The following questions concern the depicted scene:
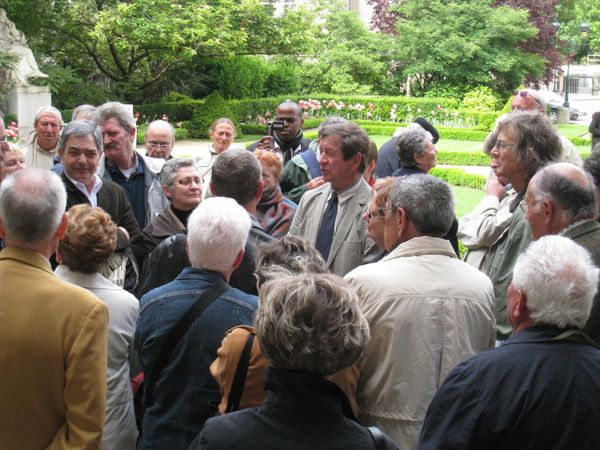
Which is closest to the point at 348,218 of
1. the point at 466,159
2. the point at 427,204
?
the point at 427,204

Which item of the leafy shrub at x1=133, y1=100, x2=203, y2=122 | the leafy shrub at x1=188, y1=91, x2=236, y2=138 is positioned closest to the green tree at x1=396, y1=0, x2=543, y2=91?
the leafy shrub at x1=133, y1=100, x2=203, y2=122

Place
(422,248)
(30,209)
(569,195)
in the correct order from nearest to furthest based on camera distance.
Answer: (30,209), (422,248), (569,195)

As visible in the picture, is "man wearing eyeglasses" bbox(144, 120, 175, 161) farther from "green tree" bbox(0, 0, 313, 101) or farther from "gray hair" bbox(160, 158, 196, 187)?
"green tree" bbox(0, 0, 313, 101)

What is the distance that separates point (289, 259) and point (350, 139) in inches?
73.2

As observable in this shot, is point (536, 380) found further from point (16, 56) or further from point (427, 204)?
point (16, 56)

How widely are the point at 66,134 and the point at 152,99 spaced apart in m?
23.5

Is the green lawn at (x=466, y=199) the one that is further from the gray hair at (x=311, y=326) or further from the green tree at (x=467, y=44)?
the green tree at (x=467, y=44)

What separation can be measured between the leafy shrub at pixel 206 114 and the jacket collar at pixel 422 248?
A: 2129 cm

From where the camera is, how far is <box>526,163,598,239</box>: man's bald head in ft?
11.3

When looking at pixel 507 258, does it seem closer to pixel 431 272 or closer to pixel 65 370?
pixel 431 272

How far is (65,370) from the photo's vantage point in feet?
8.86

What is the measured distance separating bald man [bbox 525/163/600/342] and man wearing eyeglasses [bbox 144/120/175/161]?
11.8ft

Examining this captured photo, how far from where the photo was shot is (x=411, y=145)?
5.42 metres

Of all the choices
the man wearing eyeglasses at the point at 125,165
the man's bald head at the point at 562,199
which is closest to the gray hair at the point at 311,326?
the man's bald head at the point at 562,199
